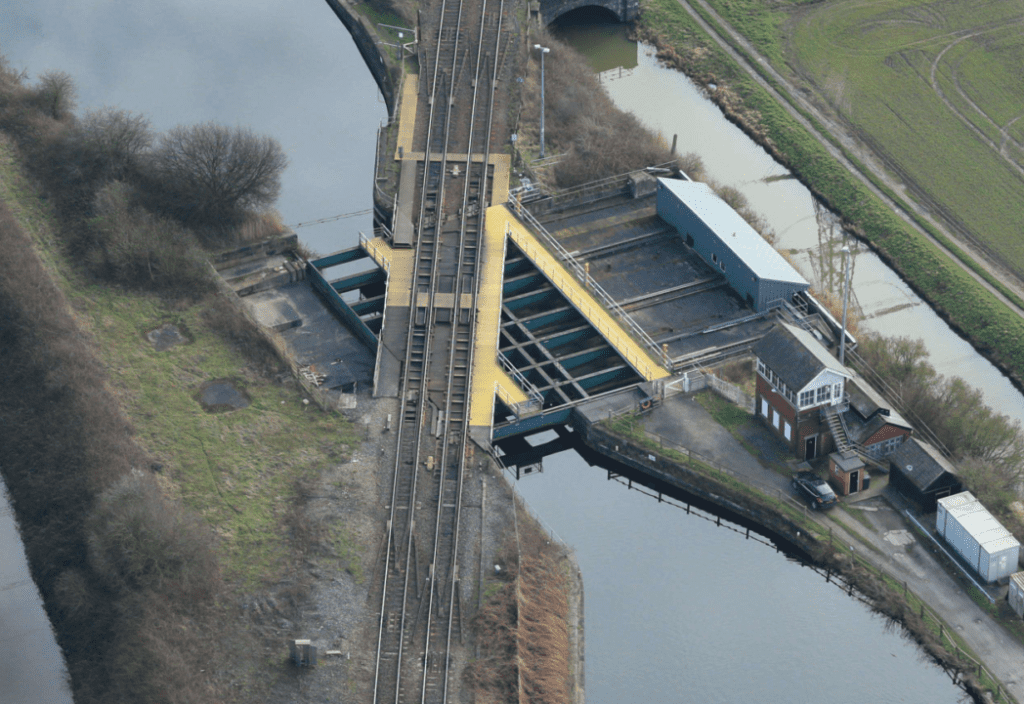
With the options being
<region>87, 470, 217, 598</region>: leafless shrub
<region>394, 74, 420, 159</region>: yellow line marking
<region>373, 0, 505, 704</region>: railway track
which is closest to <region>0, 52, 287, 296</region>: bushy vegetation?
<region>394, 74, 420, 159</region>: yellow line marking

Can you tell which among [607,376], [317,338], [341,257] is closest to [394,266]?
[341,257]

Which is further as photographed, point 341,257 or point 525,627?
point 341,257

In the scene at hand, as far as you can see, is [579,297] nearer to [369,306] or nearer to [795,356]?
[369,306]

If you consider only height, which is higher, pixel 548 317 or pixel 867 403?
pixel 548 317

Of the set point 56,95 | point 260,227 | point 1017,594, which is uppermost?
point 56,95

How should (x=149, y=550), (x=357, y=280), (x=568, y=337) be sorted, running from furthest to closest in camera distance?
(x=357, y=280), (x=568, y=337), (x=149, y=550)

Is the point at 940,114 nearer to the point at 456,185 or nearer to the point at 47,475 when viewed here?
the point at 456,185

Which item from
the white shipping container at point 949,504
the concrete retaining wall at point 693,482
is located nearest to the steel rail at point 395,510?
the concrete retaining wall at point 693,482

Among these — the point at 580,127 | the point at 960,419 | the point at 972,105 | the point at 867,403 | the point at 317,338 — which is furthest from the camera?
the point at 972,105

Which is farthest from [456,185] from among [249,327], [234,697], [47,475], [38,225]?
[234,697]
